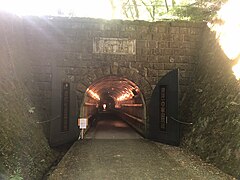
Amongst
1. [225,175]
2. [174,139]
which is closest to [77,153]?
[174,139]

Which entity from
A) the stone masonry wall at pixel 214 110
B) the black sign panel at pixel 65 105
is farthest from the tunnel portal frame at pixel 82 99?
the stone masonry wall at pixel 214 110

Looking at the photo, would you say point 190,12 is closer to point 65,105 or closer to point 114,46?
point 114,46

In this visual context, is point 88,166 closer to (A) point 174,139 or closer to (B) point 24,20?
(A) point 174,139

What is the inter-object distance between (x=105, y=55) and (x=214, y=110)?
16.9ft

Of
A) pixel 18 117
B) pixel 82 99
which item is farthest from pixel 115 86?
pixel 18 117

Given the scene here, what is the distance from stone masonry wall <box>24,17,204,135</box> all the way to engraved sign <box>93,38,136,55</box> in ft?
0.53

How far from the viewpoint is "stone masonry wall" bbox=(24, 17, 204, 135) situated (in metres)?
9.59

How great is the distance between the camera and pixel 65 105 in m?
9.45

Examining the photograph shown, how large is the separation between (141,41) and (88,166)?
243 inches

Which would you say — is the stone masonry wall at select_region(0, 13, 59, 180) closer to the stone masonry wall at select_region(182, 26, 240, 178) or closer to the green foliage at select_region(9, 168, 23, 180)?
the green foliage at select_region(9, 168, 23, 180)

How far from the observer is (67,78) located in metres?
9.55

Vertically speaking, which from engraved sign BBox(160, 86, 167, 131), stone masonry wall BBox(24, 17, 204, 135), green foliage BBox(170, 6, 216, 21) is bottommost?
engraved sign BBox(160, 86, 167, 131)

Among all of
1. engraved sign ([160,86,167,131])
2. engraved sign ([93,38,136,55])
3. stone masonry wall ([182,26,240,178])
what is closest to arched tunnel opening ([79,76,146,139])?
engraved sign ([160,86,167,131])

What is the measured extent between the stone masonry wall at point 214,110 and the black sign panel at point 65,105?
4929 millimetres
